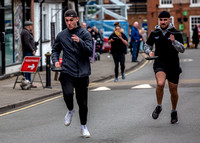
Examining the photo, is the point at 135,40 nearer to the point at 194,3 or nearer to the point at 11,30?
the point at 11,30

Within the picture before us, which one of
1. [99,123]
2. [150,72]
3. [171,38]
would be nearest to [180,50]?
[171,38]

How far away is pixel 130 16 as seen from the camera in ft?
234

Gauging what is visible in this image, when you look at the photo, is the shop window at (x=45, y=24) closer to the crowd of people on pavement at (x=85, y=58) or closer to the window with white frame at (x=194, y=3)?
the crowd of people on pavement at (x=85, y=58)

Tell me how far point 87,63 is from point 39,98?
6002 mm

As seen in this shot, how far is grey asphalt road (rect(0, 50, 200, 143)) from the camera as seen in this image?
875 cm

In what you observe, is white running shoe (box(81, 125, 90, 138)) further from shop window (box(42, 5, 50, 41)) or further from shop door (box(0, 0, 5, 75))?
shop window (box(42, 5, 50, 41))

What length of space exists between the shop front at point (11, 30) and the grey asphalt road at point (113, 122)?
18.1ft

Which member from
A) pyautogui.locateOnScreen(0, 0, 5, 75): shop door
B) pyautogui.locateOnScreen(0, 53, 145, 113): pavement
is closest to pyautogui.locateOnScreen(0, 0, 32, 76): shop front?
pyautogui.locateOnScreen(0, 0, 5, 75): shop door

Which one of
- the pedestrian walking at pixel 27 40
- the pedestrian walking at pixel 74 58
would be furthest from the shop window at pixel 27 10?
the pedestrian walking at pixel 74 58

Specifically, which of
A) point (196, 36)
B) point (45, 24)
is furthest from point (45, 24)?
point (196, 36)

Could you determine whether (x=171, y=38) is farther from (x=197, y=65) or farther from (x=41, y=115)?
(x=197, y=65)

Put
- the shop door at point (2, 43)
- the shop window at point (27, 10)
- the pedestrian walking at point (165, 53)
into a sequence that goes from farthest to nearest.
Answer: the shop window at point (27, 10) < the shop door at point (2, 43) < the pedestrian walking at point (165, 53)

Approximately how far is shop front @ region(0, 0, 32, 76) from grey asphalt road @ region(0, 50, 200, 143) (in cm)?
550

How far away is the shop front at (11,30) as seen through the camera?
65.9ft
